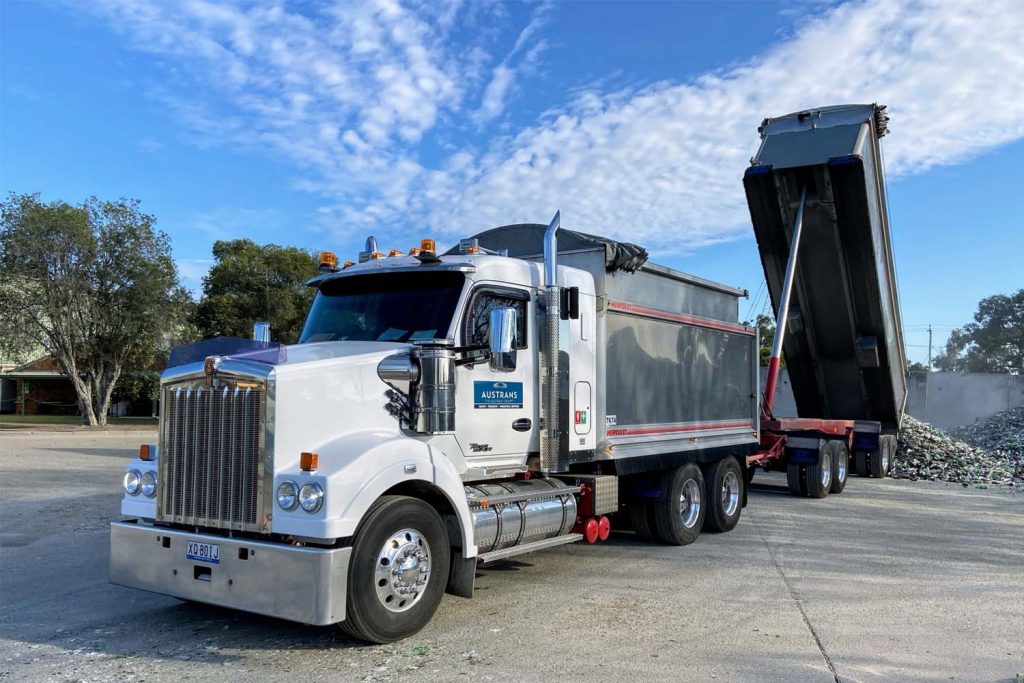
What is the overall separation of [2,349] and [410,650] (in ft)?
103

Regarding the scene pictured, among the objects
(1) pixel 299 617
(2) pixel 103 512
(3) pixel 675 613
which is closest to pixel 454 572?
(1) pixel 299 617

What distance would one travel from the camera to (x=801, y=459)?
13.7 metres

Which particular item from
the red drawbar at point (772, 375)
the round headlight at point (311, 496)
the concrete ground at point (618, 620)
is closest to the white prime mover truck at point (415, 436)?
the round headlight at point (311, 496)

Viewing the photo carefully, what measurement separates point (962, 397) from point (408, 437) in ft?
108

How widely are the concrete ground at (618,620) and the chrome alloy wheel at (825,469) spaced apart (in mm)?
3589

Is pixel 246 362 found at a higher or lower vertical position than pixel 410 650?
higher

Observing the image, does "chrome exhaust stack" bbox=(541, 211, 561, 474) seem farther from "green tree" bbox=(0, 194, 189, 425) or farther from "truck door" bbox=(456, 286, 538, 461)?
"green tree" bbox=(0, 194, 189, 425)

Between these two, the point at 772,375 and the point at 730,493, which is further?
the point at 772,375

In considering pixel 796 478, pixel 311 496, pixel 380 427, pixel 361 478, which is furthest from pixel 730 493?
pixel 311 496

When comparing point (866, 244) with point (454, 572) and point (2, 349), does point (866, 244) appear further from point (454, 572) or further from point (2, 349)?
point (2, 349)

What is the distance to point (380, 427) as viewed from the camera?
5559 mm

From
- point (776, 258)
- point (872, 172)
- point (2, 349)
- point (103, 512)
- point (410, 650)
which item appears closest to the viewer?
point (410, 650)

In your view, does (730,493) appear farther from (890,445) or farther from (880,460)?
(890,445)

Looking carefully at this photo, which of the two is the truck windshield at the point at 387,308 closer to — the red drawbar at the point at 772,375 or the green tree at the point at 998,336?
the red drawbar at the point at 772,375
